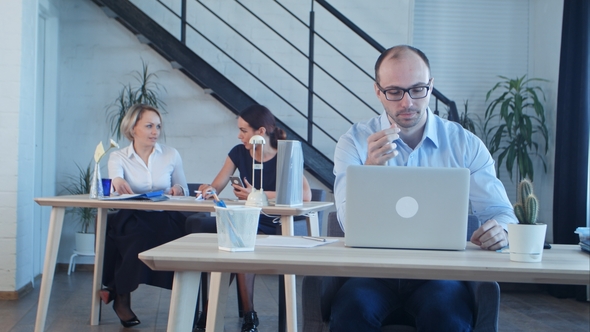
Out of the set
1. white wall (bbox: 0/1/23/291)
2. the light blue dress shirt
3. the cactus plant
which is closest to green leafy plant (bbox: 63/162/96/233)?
white wall (bbox: 0/1/23/291)

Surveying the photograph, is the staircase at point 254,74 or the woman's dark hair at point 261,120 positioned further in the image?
the staircase at point 254,74

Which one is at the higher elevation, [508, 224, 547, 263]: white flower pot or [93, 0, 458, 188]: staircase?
[93, 0, 458, 188]: staircase

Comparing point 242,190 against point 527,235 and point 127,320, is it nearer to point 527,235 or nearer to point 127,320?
point 127,320

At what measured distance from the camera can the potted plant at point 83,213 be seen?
498 cm

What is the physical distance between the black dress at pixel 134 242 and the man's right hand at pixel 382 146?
1.99 m

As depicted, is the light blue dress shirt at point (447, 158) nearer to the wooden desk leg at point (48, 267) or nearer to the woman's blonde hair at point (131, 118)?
the wooden desk leg at point (48, 267)

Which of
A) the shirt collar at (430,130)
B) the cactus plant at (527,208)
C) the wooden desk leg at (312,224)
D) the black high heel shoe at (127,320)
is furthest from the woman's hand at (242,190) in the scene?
the cactus plant at (527,208)

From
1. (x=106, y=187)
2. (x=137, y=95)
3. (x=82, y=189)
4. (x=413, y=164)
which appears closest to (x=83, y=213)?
(x=82, y=189)

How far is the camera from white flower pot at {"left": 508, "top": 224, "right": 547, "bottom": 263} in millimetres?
1287

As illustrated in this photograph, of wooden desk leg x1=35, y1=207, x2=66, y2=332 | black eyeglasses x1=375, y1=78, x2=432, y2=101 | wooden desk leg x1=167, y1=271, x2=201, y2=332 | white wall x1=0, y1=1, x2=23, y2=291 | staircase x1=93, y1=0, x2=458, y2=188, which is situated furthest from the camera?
staircase x1=93, y1=0, x2=458, y2=188

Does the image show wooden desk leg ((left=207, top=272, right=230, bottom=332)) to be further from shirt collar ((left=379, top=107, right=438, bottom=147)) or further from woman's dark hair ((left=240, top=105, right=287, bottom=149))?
woman's dark hair ((left=240, top=105, right=287, bottom=149))

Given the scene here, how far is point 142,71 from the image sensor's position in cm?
520

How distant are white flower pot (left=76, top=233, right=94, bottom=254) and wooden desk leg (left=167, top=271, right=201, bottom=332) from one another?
386 centimetres

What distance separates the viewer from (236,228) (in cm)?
136
